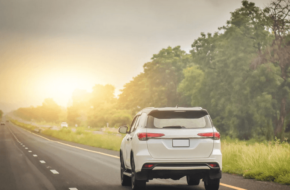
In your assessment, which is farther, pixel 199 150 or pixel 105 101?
pixel 105 101

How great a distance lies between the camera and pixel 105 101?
135m

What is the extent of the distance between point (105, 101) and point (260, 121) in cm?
9427

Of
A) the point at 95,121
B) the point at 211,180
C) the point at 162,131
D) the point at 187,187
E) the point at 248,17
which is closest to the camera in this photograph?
the point at 162,131

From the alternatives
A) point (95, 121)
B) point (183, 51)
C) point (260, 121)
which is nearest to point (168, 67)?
point (183, 51)

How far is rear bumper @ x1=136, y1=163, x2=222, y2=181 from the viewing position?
8.29 m

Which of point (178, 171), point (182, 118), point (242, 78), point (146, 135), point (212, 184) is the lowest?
point (212, 184)

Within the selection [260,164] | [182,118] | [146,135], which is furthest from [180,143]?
[260,164]

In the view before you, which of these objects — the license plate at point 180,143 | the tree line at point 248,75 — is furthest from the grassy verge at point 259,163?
the tree line at point 248,75

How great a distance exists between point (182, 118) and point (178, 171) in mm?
1004

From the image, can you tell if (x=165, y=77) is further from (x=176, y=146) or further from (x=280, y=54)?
(x=176, y=146)

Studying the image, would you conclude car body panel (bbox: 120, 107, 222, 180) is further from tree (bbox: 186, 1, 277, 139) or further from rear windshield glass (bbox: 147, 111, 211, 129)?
tree (bbox: 186, 1, 277, 139)

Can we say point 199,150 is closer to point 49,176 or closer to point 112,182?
point 112,182

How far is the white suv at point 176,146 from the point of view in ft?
27.2

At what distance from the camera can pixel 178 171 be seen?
831cm
